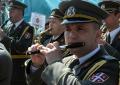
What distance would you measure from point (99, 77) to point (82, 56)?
316mm

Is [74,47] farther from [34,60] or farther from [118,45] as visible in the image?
[118,45]

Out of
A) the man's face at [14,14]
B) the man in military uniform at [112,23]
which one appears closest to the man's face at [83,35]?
the man in military uniform at [112,23]

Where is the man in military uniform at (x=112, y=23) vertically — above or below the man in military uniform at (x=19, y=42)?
above

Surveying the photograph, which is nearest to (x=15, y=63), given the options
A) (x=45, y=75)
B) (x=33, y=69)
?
(x=33, y=69)

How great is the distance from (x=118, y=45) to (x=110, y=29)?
16.7 inches

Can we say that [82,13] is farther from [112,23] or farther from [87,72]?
[112,23]

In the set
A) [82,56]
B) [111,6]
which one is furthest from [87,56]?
[111,6]

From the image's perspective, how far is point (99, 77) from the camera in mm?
3264

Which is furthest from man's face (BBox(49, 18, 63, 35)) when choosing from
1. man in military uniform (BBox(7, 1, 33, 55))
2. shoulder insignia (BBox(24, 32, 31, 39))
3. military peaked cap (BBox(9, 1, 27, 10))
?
military peaked cap (BBox(9, 1, 27, 10))

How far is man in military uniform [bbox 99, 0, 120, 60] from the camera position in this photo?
654 cm

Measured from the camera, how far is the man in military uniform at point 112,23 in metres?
6.54

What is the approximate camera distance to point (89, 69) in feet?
11.1

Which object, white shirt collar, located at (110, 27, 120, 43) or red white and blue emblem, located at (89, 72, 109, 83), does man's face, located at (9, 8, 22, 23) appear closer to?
white shirt collar, located at (110, 27, 120, 43)

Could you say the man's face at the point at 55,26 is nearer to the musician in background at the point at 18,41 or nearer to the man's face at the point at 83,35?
the musician in background at the point at 18,41
